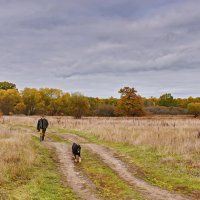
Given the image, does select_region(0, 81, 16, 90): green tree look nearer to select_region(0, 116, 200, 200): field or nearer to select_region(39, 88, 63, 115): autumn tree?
select_region(39, 88, 63, 115): autumn tree

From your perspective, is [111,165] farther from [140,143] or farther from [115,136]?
[115,136]

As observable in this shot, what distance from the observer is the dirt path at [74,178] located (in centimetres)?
1343

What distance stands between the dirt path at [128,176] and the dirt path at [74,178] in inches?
71.3

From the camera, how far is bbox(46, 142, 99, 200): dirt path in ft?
44.1

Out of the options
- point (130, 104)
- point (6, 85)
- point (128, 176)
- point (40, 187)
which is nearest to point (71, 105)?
point (130, 104)

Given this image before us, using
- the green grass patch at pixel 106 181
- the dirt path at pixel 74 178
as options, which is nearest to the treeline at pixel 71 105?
the dirt path at pixel 74 178

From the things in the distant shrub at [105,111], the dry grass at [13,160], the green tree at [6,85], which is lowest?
the dry grass at [13,160]

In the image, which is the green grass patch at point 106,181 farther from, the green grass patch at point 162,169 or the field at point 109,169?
the green grass patch at point 162,169

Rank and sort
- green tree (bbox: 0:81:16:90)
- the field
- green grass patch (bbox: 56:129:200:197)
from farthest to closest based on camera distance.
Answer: green tree (bbox: 0:81:16:90) < green grass patch (bbox: 56:129:200:197) < the field

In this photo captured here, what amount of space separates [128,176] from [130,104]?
51815mm

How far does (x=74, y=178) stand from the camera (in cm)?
1597

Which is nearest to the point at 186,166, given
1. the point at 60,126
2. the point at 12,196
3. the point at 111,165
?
the point at 111,165

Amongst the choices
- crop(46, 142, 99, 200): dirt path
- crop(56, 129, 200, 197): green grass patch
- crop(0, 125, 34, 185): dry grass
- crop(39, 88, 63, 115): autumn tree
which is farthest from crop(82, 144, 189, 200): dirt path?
crop(39, 88, 63, 115): autumn tree

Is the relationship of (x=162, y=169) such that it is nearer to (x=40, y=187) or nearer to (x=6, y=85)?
(x=40, y=187)
